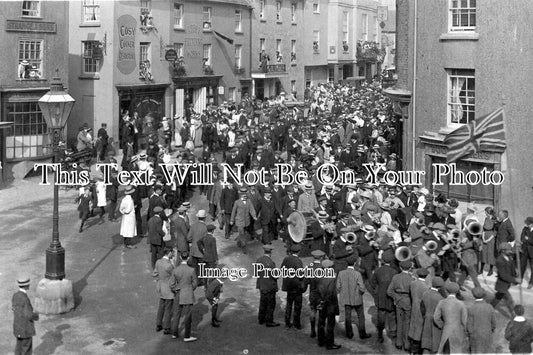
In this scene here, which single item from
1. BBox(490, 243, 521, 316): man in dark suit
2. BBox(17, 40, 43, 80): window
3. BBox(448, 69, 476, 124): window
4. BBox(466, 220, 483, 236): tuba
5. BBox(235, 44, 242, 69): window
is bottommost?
BBox(490, 243, 521, 316): man in dark suit

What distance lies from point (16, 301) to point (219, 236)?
10.3m

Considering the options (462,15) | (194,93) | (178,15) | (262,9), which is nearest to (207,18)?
(178,15)

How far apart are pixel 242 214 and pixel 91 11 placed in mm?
20481

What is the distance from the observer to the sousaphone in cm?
1864

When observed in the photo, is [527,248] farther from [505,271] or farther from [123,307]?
[123,307]

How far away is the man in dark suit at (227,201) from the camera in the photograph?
21.6 metres

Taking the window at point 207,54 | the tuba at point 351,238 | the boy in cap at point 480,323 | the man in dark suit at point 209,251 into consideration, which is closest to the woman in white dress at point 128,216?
the man in dark suit at point 209,251

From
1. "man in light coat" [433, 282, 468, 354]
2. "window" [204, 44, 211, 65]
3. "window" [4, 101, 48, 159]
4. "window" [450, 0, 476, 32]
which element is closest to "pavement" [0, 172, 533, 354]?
"man in light coat" [433, 282, 468, 354]

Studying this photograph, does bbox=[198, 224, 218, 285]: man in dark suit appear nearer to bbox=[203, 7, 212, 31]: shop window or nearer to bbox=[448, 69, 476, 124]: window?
bbox=[448, 69, 476, 124]: window

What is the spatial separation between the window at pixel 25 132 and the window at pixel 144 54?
813 centimetres

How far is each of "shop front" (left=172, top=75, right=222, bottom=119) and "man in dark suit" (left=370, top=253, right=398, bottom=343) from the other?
26.8 meters

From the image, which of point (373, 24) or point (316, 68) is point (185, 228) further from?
point (373, 24)

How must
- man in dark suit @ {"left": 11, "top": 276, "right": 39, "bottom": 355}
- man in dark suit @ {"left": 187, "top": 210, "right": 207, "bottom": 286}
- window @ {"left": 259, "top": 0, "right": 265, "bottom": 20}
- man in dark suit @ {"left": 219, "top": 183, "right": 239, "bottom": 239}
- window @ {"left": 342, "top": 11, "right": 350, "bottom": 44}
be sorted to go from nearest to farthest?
man in dark suit @ {"left": 11, "top": 276, "right": 39, "bottom": 355} < man in dark suit @ {"left": 187, "top": 210, "right": 207, "bottom": 286} < man in dark suit @ {"left": 219, "top": 183, "right": 239, "bottom": 239} < window @ {"left": 259, "top": 0, "right": 265, "bottom": 20} < window @ {"left": 342, "top": 11, "right": 350, "bottom": 44}

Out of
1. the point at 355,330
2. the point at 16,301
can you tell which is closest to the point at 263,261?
the point at 355,330
